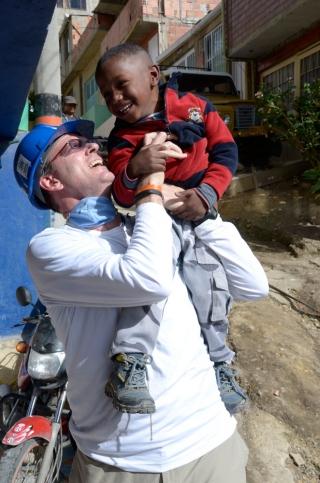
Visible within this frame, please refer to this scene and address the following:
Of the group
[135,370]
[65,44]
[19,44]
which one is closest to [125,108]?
[135,370]

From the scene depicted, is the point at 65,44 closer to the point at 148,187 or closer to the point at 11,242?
the point at 11,242

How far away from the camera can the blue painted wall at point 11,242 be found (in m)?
5.25

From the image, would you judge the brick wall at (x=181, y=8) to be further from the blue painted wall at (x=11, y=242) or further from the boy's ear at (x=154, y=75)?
the boy's ear at (x=154, y=75)

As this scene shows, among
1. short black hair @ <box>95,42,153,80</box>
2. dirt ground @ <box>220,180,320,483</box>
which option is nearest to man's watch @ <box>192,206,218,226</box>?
short black hair @ <box>95,42,153,80</box>

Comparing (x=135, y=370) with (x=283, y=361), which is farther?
(x=283, y=361)

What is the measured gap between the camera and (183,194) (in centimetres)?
166

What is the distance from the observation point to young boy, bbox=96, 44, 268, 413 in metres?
1.39

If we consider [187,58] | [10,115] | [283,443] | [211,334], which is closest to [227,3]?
[187,58]

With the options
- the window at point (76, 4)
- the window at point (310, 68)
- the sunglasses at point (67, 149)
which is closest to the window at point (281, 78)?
the window at point (310, 68)

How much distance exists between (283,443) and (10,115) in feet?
11.7

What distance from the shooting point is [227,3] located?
43.6ft

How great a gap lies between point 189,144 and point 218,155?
12cm

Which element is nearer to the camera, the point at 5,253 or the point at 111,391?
the point at 111,391

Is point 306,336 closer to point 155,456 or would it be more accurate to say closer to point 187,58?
point 155,456
